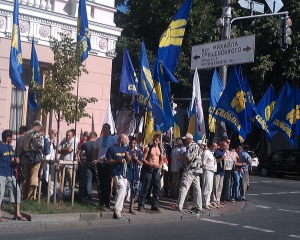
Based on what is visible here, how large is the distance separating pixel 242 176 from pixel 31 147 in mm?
7135

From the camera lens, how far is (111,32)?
59.0 feet

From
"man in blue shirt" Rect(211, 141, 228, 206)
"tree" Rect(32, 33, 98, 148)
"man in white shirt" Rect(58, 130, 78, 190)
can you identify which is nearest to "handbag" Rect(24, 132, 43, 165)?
"tree" Rect(32, 33, 98, 148)

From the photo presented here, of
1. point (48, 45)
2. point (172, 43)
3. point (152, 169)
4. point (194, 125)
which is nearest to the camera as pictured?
point (152, 169)

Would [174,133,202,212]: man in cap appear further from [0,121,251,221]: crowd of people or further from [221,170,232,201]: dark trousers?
[221,170,232,201]: dark trousers

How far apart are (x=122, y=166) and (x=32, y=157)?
2.08m

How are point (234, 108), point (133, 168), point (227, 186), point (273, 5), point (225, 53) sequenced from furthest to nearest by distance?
point (227, 186)
point (273, 5)
point (234, 108)
point (225, 53)
point (133, 168)

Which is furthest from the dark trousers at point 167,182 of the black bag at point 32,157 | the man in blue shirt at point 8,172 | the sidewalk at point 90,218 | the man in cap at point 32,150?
the man in blue shirt at point 8,172

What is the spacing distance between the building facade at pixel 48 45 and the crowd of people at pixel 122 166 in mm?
2670

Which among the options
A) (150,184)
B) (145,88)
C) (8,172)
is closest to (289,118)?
(145,88)

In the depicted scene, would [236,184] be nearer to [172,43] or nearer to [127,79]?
[127,79]

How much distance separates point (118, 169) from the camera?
38.4ft

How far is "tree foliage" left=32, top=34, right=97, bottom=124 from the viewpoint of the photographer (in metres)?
11.9

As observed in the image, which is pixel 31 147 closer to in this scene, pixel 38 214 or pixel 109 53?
pixel 38 214

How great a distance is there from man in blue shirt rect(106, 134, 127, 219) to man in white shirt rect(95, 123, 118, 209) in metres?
0.55
